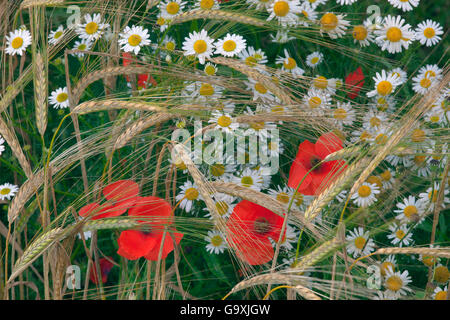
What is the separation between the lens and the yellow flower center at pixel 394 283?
977mm

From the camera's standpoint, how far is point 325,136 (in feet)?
3.12

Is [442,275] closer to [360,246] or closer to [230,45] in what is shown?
[360,246]

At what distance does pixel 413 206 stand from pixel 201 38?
0.62m

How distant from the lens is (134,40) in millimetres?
1174

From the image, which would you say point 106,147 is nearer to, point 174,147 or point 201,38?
point 174,147

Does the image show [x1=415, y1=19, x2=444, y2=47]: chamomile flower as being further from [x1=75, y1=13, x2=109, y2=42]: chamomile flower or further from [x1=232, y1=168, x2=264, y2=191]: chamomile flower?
[x1=75, y1=13, x2=109, y2=42]: chamomile flower

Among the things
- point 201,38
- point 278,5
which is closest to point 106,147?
point 201,38

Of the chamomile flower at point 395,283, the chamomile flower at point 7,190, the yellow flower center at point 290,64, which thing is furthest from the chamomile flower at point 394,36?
the chamomile flower at point 7,190

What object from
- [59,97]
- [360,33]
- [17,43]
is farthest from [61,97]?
[360,33]

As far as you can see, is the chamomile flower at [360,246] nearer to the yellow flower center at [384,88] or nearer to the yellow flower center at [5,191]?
the yellow flower center at [384,88]

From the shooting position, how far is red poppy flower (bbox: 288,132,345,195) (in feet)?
3.21
